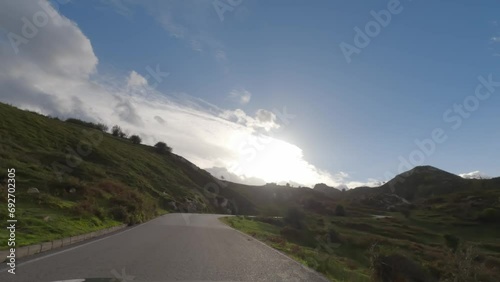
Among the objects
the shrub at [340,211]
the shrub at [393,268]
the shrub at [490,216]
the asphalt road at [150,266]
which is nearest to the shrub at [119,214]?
the asphalt road at [150,266]

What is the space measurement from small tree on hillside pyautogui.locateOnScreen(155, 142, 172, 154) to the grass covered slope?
28.0m

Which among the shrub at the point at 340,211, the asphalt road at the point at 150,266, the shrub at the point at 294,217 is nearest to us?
the asphalt road at the point at 150,266

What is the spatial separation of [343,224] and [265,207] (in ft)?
186

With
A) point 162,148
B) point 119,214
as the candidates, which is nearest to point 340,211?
point 162,148

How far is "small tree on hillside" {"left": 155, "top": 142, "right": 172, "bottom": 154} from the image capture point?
135 meters

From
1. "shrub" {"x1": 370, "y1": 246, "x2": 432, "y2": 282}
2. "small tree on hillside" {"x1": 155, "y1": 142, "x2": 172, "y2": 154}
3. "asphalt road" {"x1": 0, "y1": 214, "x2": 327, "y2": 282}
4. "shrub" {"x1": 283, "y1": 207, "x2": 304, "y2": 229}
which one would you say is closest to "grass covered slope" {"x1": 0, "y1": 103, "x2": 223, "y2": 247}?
"asphalt road" {"x1": 0, "y1": 214, "x2": 327, "y2": 282}

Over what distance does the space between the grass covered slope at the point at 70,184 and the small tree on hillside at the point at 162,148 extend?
1102 inches

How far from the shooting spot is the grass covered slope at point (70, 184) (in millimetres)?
18559

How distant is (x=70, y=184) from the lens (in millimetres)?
31625

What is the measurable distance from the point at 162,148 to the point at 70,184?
4195 inches

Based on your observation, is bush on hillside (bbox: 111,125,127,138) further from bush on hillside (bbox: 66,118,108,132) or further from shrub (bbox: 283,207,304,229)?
shrub (bbox: 283,207,304,229)

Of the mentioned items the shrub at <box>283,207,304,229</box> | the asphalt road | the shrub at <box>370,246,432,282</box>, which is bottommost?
the shrub at <box>370,246,432,282</box>

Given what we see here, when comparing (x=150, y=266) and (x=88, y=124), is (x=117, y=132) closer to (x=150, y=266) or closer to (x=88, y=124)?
(x=88, y=124)

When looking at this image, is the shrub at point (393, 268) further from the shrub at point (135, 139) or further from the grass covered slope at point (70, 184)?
the shrub at point (135, 139)
